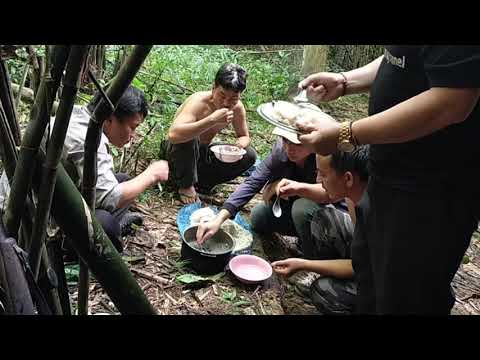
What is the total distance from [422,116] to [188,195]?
251 cm

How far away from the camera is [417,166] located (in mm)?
1480

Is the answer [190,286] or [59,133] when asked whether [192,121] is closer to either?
[190,286]

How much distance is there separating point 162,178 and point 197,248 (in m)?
0.49

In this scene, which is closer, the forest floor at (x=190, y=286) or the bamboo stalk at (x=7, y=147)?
the bamboo stalk at (x=7, y=147)

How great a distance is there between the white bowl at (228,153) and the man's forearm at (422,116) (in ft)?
7.04

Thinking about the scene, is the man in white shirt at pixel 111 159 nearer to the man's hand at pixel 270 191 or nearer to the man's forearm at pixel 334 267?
the man's hand at pixel 270 191

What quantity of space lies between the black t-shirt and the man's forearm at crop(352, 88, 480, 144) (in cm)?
6

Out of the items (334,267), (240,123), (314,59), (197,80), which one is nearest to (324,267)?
(334,267)

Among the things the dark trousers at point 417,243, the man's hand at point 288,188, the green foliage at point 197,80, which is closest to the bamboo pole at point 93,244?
the dark trousers at point 417,243

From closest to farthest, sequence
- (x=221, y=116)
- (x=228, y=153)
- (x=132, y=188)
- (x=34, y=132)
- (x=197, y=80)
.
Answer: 1. (x=34, y=132)
2. (x=132, y=188)
3. (x=221, y=116)
4. (x=228, y=153)
5. (x=197, y=80)

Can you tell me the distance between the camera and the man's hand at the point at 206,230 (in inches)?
104
